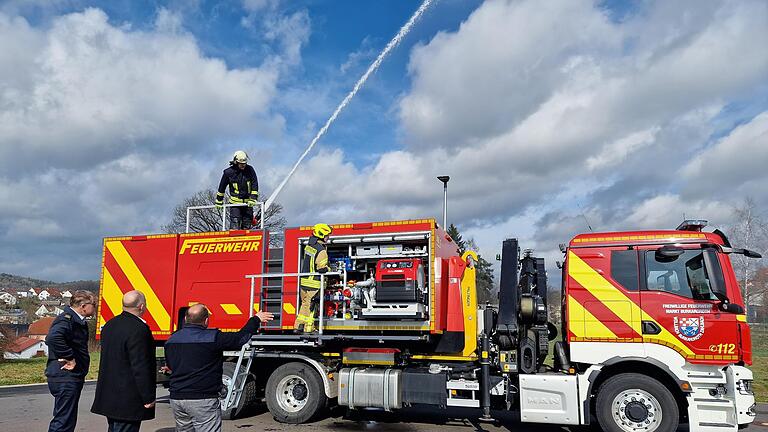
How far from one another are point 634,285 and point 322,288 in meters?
4.55

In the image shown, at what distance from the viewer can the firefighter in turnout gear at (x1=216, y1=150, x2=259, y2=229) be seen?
1128 centimetres

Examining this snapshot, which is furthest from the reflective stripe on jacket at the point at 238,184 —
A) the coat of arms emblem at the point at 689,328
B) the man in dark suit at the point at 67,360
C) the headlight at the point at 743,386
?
the headlight at the point at 743,386

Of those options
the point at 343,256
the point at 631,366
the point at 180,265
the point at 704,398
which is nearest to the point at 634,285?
the point at 631,366

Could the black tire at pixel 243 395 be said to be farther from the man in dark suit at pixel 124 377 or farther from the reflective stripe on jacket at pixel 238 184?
the man in dark suit at pixel 124 377

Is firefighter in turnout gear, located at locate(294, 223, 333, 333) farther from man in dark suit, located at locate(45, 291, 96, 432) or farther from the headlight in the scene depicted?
the headlight

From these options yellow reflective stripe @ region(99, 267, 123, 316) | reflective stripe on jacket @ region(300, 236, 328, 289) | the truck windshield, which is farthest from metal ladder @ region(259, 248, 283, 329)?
the truck windshield

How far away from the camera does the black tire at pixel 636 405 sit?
25.3ft

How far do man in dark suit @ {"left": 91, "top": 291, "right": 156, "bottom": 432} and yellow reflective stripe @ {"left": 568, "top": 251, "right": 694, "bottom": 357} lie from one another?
6.00m

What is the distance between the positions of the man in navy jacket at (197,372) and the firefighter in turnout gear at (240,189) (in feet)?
19.9

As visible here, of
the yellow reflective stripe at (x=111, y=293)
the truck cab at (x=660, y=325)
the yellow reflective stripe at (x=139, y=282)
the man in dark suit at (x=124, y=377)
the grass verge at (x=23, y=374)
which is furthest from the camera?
the grass verge at (x=23, y=374)

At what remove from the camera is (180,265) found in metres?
10.3

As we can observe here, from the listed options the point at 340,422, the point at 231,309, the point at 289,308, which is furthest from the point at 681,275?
the point at 231,309

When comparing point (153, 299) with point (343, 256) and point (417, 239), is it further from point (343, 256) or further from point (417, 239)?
point (417, 239)

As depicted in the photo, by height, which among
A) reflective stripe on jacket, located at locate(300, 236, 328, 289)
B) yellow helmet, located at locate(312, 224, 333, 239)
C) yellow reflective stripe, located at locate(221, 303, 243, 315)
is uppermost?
yellow helmet, located at locate(312, 224, 333, 239)
